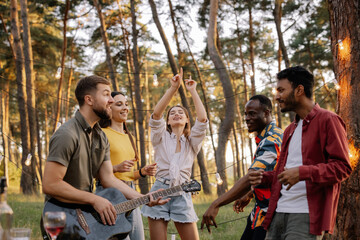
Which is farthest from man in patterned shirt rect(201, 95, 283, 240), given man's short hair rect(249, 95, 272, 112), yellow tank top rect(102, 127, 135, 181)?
yellow tank top rect(102, 127, 135, 181)

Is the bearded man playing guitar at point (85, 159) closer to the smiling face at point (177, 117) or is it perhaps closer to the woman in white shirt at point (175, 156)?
the woman in white shirt at point (175, 156)

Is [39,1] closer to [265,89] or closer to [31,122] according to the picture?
[31,122]

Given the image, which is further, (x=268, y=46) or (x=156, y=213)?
(x=268, y=46)

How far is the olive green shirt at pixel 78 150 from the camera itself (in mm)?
2600

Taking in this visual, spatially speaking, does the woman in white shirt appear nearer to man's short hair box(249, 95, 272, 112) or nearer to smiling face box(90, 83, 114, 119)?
man's short hair box(249, 95, 272, 112)

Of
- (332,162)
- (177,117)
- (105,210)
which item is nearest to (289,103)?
(332,162)

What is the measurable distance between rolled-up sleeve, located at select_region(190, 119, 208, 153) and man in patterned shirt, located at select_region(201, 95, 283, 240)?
28.7 inches

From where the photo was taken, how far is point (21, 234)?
1929mm

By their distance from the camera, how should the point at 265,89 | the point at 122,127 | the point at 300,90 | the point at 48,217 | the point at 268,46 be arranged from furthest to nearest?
the point at 265,89, the point at 268,46, the point at 122,127, the point at 300,90, the point at 48,217

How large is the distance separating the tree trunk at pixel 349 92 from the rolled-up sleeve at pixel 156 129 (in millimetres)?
2394

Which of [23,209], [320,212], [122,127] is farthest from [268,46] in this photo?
[320,212]

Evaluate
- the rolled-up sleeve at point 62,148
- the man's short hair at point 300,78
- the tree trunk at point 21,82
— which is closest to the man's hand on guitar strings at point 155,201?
the rolled-up sleeve at point 62,148

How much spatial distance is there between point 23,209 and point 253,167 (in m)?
7.68

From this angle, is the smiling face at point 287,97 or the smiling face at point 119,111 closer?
the smiling face at point 287,97
